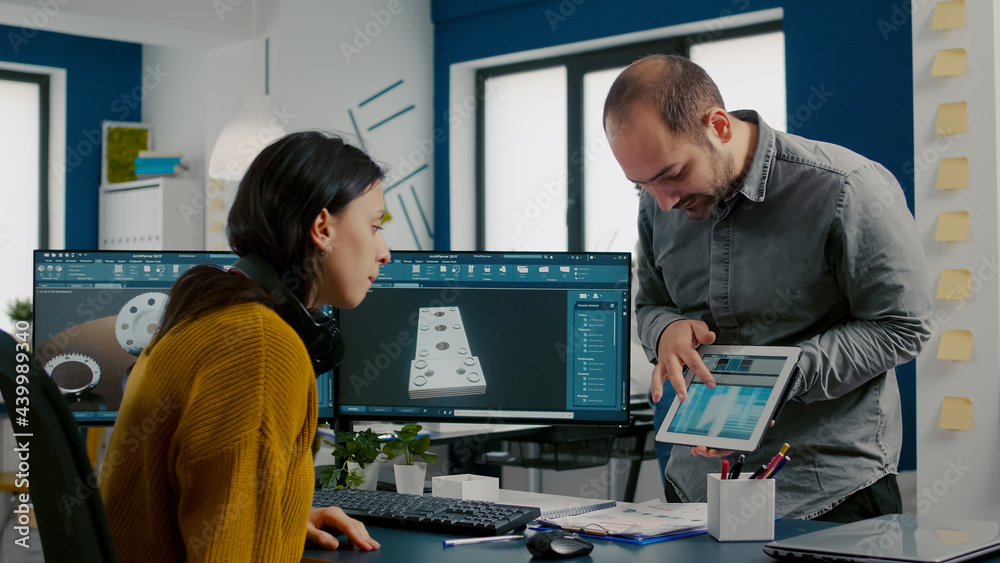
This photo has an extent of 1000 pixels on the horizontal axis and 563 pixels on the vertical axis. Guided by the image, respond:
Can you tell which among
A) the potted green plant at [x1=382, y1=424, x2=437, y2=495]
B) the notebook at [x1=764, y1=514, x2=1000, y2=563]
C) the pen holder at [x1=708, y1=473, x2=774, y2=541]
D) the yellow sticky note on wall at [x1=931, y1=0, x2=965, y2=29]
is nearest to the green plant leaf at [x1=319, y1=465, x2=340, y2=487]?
the potted green plant at [x1=382, y1=424, x2=437, y2=495]

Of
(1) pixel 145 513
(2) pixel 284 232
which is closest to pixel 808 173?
(2) pixel 284 232

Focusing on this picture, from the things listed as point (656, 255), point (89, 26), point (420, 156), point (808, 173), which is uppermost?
point (89, 26)

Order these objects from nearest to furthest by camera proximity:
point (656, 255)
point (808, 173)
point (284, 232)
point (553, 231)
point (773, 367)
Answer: point (284, 232) < point (773, 367) < point (808, 173) < point (656, 255) < point (553, 231)

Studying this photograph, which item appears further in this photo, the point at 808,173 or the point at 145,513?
the point at 808,173

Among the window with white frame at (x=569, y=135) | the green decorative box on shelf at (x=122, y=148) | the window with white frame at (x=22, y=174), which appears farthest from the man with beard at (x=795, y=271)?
the window with white frame at (x=22, y=174)

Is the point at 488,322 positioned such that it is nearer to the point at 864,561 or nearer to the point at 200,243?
the point at 864,561

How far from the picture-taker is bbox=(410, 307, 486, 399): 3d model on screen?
1935 millimetres

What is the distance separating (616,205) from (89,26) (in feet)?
9.14

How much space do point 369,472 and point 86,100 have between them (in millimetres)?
5520

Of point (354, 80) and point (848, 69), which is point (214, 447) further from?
point (354, 80)

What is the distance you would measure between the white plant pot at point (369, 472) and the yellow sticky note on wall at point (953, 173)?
1.85 metres

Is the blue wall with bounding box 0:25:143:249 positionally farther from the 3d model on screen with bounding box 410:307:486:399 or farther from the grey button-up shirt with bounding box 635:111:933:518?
the grey button-up shirt with bounding box 635:111:933:518

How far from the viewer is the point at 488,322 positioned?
1.93 meters

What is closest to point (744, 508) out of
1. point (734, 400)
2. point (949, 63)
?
point (734, 400)
